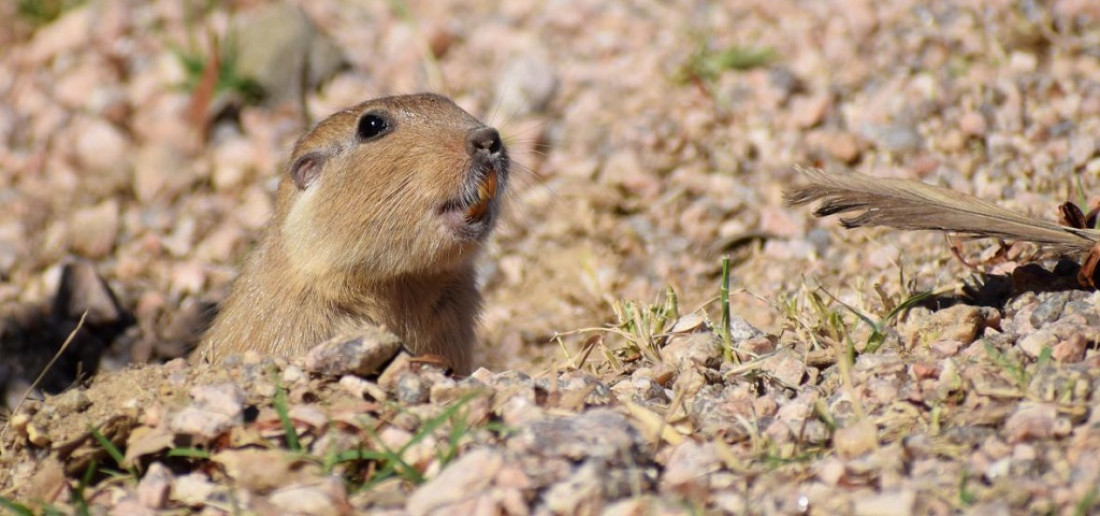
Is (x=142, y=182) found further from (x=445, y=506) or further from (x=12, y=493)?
(x=445, y=506)

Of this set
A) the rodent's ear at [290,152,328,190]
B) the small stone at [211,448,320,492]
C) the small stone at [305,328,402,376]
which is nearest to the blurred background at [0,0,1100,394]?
the rodent's ear at [290,152,328,190]

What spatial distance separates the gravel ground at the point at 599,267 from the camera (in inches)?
118

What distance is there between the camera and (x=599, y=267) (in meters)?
6.19

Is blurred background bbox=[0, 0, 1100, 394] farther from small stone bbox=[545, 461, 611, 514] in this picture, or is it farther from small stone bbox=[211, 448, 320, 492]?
small stone bbox=[545, 461, 611, 514]

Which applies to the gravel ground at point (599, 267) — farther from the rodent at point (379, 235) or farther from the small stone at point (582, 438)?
the rodent at point (379, 235)

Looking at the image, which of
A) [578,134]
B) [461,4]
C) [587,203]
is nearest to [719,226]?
[587,203]

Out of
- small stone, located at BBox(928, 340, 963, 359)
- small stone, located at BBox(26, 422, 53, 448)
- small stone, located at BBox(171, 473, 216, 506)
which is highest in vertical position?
small stone, located at BBox(928, 340, 963, 359)

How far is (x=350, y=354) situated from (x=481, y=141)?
1318mm

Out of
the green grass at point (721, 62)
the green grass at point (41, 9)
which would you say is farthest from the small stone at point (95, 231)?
the green grass at point (721, 62)

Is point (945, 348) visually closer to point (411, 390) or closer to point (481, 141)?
point (411, 390)

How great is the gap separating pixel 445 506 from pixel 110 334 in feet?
13.5

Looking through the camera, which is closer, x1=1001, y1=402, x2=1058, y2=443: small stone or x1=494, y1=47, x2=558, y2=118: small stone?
x1=1001, y1=402, x2=1058, y2=443: small stone

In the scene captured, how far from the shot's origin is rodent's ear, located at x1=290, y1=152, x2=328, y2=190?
4.99 meters

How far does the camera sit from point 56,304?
6.38 metres
